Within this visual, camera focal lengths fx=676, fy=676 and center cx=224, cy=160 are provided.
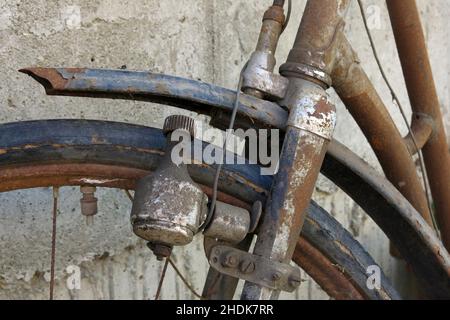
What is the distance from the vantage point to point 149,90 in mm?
724

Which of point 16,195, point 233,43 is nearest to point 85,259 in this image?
point 16,195

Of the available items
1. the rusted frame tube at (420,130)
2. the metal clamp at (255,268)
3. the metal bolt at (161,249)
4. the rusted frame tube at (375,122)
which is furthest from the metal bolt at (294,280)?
the rusted frame tube at (420,130)

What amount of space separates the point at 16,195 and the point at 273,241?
0.55 m

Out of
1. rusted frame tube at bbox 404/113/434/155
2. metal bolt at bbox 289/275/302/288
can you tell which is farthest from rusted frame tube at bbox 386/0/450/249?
metal bolt at bbox 289/275/302/288

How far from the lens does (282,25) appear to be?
0.82 metres

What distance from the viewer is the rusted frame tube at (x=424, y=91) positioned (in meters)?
1.08

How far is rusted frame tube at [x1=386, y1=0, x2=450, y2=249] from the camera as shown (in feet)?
3.53

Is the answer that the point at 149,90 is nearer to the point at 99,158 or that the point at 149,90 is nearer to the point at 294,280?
Answer: the point at 99,158

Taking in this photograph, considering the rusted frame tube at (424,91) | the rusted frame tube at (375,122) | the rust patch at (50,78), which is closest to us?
the rust patch at (50,78)

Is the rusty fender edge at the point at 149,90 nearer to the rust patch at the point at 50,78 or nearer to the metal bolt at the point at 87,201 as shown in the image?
the rust patch at the point at 50,78

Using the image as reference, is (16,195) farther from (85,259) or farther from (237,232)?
(237,232)

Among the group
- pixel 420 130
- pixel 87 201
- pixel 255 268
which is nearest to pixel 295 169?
pixel 255 268

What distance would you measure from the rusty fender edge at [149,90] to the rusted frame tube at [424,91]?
1.33ft

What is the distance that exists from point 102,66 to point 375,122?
48 cm
